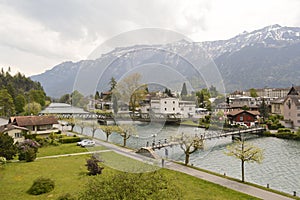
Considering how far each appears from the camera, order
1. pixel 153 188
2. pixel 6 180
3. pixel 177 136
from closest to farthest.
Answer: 1. pixel 153 188
2. pixel 6 180
3. pixel 177 136

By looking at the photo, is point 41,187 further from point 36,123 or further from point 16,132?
point 36,123

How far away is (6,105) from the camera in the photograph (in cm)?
5888

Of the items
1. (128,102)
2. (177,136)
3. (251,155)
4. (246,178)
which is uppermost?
(128,102)

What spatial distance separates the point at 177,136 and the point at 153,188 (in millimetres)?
11430

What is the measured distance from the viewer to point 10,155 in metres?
18.5

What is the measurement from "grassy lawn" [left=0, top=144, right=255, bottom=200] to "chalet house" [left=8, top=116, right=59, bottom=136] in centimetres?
1282

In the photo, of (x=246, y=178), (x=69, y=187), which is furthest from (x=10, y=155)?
(x=246, y=178)

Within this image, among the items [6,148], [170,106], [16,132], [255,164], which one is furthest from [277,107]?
[6,148]

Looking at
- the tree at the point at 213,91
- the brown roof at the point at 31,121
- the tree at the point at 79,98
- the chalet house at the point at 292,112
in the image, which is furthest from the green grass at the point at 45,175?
the chalet house at the point at 292,112

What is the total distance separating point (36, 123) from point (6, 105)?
36010 millimetres

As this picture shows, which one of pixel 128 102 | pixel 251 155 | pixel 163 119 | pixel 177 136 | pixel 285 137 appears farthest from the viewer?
pixel 285 137

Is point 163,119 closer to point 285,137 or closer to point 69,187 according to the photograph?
point 69,187

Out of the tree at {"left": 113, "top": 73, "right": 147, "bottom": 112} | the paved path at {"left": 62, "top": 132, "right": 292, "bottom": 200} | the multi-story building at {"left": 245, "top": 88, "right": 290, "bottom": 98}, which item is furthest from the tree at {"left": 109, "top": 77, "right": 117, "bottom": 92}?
the multi-story building at {"left": 245, "top": 88, "right": 290, "bottom": 98}

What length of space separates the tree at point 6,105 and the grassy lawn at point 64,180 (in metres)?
48.3
